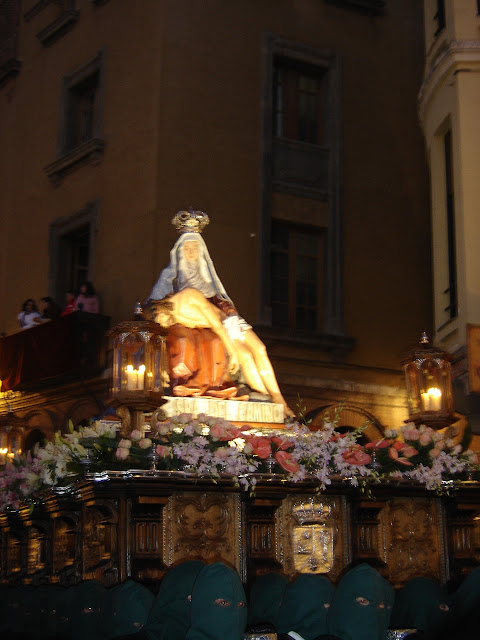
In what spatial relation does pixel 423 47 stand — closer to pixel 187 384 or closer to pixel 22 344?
pixel 22 344

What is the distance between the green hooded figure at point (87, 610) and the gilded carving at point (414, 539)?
258 cm

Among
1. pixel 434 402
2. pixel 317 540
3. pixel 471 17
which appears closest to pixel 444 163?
pixel 471 17

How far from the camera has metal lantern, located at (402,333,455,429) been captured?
34.2 ft

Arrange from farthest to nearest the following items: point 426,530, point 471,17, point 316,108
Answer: point 316,108, point 471,17, point 426,530

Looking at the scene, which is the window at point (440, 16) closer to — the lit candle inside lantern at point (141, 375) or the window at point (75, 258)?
the window at point (75, 258)

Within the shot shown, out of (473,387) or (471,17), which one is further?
(471,17)

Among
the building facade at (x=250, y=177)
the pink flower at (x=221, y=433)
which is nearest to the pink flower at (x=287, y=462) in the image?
the pink flower at (x=221, y=433)

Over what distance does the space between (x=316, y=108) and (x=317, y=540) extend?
1261 cm

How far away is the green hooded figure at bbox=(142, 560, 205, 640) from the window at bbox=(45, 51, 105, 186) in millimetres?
12991

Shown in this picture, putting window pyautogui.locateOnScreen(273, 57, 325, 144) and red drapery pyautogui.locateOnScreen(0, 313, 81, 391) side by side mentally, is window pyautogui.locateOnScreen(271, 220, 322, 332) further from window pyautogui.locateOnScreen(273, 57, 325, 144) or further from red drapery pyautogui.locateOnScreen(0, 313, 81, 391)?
red drapery pyautogui.locateOnScreen(0, 313, 81, 391)

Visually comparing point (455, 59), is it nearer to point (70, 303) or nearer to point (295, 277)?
point (295, 277)

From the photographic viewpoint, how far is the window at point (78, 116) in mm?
18859

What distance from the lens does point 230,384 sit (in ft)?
32.9

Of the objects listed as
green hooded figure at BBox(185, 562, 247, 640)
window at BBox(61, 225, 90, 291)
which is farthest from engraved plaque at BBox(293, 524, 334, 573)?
window at BBox(61, 225, 90, 291)
